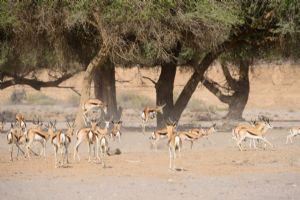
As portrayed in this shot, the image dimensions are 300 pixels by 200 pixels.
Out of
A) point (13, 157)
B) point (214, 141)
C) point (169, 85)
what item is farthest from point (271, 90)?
point (13, 157)

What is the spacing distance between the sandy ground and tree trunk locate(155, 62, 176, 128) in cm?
864

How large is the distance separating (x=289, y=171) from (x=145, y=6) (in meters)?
9.44

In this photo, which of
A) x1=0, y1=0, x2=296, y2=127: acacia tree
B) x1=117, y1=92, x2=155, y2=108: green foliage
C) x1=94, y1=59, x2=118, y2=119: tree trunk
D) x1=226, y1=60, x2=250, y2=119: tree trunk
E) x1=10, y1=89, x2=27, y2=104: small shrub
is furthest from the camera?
x1=10, y1=89, x2=27, y2=104: small shrub

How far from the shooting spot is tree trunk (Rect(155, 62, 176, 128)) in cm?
3283

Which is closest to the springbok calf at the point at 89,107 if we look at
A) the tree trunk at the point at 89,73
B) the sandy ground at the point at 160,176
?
the tree trunk at the point at 89,73

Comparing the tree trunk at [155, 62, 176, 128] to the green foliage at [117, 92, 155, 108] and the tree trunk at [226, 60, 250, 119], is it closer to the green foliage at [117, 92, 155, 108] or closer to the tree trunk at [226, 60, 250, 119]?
the tree trunk at [226, 60, 250, 119]

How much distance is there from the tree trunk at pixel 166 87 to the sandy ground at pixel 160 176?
8.64 meters

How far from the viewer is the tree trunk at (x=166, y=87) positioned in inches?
1292

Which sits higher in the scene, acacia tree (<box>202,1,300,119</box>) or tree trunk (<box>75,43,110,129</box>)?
acacia tree (<box>202,1,300,119</box>)

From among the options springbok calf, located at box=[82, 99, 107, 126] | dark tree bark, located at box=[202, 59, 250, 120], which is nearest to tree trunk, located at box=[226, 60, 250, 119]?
dark tree bark, located at box=[202, 59, 250, 120]

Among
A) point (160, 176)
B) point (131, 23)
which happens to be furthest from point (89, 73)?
point (160, 176)

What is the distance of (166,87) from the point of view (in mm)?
33156

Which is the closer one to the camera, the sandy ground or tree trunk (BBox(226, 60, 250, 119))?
the sandy ground

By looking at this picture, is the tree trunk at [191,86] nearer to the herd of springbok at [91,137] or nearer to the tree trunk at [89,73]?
the herd of springbok at [91,137]
